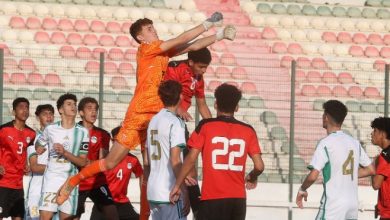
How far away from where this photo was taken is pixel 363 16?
2917cm

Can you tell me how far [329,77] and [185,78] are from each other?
976 centimetres

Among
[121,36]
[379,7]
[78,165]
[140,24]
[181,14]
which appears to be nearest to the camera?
[140,24]

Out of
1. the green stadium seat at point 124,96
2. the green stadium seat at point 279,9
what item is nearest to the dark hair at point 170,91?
the green stadium seat at point 124,96

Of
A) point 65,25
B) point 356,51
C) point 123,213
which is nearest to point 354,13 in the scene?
point 356,51

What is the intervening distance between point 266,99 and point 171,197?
29.9 feet

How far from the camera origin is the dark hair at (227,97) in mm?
10039

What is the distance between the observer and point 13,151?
15625mm

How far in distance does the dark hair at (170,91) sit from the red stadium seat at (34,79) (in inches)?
323

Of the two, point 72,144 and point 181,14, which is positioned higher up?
point 181,14

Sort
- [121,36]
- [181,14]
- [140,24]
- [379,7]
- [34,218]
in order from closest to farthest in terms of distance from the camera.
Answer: [140,24] < [34,218] < [121,36] < [181,14] < [379,7]

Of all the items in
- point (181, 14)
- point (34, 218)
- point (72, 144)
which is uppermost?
point (181, 14)

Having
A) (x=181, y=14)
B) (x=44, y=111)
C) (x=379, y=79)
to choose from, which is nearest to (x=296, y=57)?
(x=181, y=14)

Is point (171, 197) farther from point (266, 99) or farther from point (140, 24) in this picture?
point (266, 99)

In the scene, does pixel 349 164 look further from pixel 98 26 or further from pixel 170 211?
pixel 98 26
